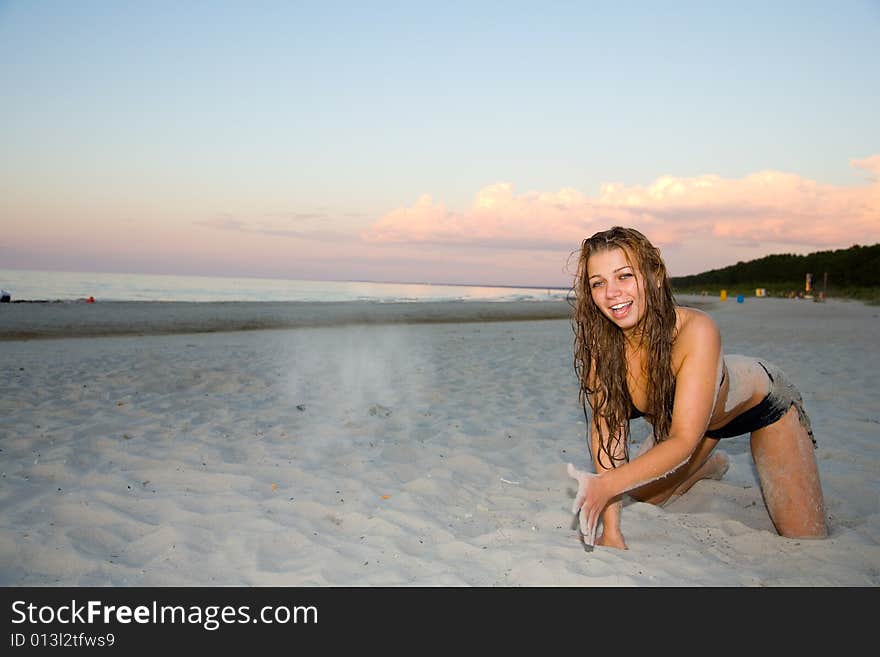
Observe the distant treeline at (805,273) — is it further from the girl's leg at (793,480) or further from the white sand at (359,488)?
the girl's leg at (793,480)

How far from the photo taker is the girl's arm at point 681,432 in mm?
2613

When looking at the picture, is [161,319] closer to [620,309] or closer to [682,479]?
[682,479]

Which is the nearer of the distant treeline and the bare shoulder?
the bare shoulder

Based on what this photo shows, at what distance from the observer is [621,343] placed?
315 cm

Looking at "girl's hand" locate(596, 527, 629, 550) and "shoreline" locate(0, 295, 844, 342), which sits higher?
"shoreline" locate(0, 295, 844, 342)

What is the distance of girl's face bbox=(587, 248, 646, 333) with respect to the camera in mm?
2795

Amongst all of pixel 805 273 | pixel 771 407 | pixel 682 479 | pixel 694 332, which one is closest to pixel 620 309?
pixel 694 332

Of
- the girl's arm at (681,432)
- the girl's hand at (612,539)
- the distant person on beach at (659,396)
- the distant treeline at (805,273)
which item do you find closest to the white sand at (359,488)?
the girl's hand at (612,539)

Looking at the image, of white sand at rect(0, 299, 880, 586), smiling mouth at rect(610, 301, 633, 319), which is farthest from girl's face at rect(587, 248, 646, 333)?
white sand at rect(0, 299, 880, 586)

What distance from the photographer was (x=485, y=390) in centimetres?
745

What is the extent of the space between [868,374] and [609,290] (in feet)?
23.6

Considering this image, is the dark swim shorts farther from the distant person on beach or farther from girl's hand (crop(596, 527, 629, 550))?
girl's hand (crop(596, 527, 629, 550))
